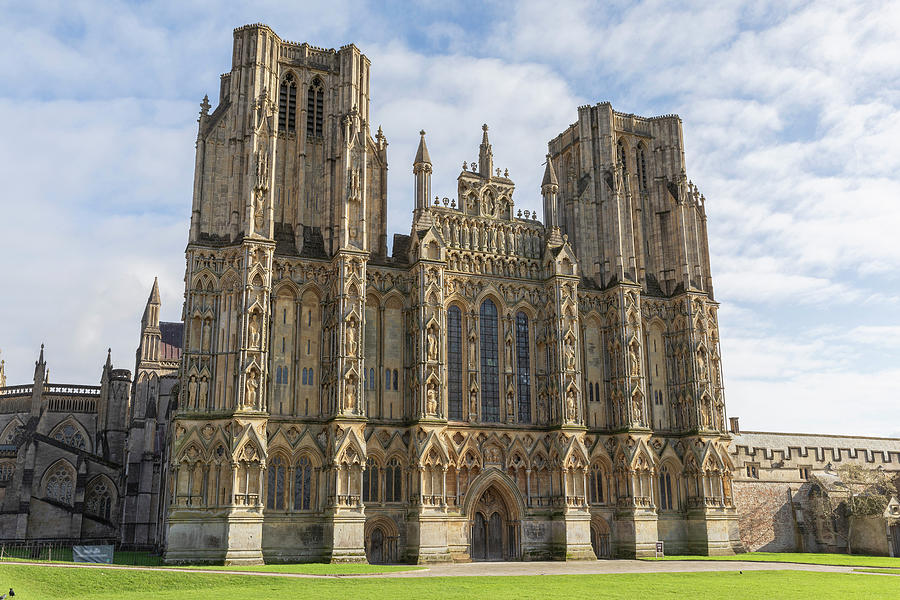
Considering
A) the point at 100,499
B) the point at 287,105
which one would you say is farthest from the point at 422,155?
the point at 100,499

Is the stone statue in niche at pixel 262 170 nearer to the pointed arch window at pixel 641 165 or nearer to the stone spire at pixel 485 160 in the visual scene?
the stone spire at pixel 485 160

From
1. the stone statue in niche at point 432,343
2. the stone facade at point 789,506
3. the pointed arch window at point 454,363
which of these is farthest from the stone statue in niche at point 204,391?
the stone facade at point 789,506

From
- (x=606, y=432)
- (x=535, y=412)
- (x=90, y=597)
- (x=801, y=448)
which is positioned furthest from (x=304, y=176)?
(x=801, y=448)

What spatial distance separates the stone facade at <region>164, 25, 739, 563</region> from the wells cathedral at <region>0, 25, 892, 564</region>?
125mm

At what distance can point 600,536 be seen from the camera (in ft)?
151

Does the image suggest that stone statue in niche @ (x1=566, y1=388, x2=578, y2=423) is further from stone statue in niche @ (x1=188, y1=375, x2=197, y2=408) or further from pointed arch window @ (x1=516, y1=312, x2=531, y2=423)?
stone statue in niche @ (x1=188, y1=375, x2=197, y2=408)

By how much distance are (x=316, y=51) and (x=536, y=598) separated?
1476 inches

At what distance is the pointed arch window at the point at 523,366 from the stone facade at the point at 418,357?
0.47ft

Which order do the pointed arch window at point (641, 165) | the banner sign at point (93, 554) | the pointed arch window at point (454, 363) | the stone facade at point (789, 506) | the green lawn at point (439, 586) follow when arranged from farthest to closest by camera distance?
1. the pointed arch window at point (641, 165)
2. the stone facade at point (789, 506)
3. the pointed arch window at point (454, 363)
4. the banner sign at point (93, 554)
5. the green lawn at point (439, 586)

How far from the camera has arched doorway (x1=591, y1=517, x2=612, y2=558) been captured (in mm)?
45969

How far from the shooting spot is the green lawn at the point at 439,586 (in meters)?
23.3

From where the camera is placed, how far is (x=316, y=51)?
159 ft

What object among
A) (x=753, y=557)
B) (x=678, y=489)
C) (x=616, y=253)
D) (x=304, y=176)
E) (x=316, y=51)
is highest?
(x=316, y=51)

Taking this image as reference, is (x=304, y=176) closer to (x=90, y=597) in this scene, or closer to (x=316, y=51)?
(x=316, y=51)
